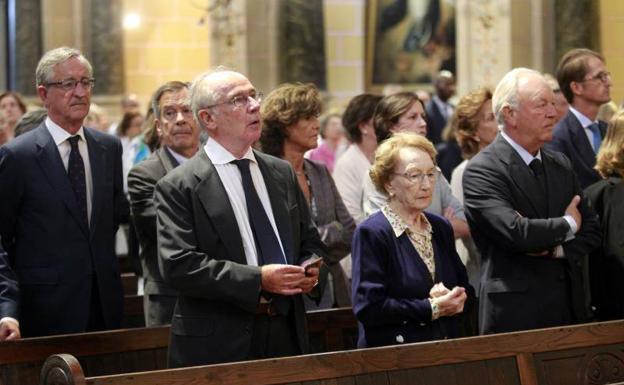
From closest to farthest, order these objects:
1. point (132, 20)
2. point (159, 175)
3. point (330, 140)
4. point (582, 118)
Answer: point (159, 175) → point (582, 118) → point (330, 140) → point (132, 20)

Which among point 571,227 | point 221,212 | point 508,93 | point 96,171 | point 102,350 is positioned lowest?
point 102,350

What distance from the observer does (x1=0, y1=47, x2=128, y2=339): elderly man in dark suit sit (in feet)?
21.3

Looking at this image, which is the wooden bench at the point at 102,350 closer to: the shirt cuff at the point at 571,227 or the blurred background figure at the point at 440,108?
the shirt cuff at the point at 571,227

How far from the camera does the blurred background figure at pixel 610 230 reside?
22.2 ft

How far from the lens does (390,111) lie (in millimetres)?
7676

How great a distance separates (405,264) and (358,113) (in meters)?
2.35

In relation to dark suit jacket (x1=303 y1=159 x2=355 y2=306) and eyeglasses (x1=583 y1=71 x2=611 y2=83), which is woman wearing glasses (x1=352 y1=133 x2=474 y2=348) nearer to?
Result: dark suit jacket (x1=303 y1=159 x2=355 y2=306)

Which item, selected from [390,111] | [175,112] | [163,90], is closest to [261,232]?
[175,112]

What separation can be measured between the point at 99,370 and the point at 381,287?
1349mm

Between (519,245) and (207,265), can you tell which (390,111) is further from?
(207,265)

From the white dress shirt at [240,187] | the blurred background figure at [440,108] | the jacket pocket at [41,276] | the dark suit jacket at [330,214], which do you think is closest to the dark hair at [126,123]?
the blurred background figure at [440,108]

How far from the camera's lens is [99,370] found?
6324 mm

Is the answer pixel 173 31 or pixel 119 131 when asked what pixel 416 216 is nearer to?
pixel 119 131

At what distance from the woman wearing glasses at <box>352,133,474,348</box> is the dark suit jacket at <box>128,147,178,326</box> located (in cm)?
110
